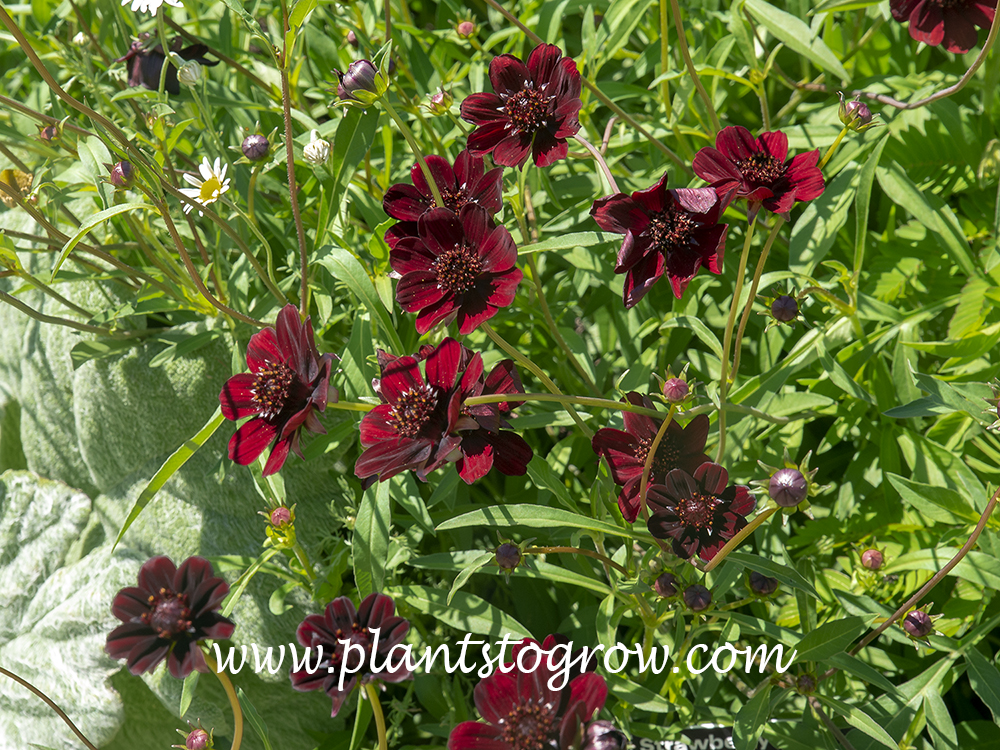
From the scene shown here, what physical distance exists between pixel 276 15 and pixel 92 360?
858 mm

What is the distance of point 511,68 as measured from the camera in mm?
1266

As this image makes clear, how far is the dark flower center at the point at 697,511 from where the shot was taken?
42.4 inches

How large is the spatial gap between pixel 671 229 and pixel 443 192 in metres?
0.36

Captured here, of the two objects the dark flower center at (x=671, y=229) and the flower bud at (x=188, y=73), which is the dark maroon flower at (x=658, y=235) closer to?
the dark flower center at (x=671, y=229)

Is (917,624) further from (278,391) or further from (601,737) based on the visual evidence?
(278,391)

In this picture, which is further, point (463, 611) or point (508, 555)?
point (463, 611)

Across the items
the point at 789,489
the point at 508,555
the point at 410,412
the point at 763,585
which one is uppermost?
the point at 410,412

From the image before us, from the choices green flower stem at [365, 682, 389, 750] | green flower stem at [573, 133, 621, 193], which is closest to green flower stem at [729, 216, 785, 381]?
green flower stem at [573, 133, 621, 193]

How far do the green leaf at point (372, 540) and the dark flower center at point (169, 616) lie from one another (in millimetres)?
257

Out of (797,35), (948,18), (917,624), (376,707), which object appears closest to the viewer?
(376,707)

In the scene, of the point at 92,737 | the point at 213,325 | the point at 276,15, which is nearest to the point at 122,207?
the point at 213,325

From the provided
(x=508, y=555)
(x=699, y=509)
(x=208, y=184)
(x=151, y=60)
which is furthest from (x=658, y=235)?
(x=151, y=60)

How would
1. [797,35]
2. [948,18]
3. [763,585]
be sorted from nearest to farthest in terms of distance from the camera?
[763,585] → [948,18] → [797,35]

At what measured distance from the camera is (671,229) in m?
1.12
